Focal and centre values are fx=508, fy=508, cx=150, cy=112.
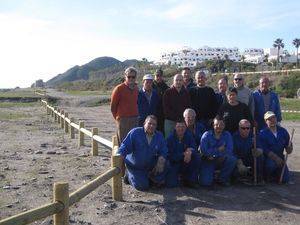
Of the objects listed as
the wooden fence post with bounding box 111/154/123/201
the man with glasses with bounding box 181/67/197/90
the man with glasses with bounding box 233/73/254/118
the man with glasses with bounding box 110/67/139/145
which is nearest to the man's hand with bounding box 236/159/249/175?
the man with glasses with bounding box 233/73/254/118

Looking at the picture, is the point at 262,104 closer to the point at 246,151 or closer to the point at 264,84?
the point at 264,84

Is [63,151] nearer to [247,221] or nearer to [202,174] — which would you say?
[202,174]

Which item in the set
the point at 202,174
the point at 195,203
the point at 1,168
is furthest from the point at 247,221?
the point at 1,168

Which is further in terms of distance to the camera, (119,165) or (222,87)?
(222,87)

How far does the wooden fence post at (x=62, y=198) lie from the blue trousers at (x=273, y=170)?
4.53 meters

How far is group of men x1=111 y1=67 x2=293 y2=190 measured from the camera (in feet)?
27.2

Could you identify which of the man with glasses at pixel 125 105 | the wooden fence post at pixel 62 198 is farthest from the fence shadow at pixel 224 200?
the wooden fence post at pixel 62 198

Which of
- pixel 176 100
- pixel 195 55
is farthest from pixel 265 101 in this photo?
pixel 195 55

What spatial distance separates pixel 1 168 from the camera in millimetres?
11062

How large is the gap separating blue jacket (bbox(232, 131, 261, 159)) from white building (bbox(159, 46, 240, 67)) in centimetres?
15894

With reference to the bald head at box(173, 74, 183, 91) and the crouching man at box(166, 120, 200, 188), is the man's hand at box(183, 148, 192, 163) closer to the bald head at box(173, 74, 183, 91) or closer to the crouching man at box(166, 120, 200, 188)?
the crouching man at box(166, 120, 200, 188)

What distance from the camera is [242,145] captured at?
8.97m

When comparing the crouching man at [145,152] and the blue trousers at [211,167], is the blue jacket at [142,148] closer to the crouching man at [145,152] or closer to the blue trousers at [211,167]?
the crouching man at [145,152]

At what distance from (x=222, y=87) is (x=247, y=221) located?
125 inches
